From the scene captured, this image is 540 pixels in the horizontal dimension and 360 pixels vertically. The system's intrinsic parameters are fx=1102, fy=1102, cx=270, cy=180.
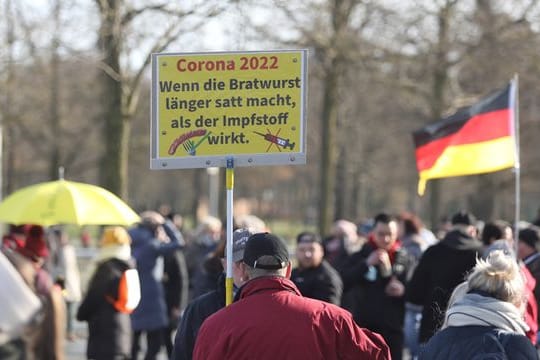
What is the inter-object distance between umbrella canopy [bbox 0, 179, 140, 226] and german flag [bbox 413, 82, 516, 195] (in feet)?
10.1

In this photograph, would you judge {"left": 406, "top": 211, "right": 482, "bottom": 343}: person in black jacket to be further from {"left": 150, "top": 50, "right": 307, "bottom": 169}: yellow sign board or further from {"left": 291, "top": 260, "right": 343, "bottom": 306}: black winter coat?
{"left": 150, "top": 50, "right": 307, "bottom": 169}: yellow sign board

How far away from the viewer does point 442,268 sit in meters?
9.07

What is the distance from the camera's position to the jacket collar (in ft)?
15.5

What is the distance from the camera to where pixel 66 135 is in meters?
35.9

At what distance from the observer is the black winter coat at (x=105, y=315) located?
9.35 meters

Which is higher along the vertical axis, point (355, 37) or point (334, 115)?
point (355, 37)

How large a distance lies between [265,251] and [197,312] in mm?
1044

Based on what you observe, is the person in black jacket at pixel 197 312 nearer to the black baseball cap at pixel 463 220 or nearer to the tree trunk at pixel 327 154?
the black baseball cap at pixel 463 220

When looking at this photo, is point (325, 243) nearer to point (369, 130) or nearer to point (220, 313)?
point (220, 313)

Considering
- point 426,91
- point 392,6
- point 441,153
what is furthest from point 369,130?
point 441,153

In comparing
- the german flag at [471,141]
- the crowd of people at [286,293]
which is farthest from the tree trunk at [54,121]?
the german flag at [471,141]

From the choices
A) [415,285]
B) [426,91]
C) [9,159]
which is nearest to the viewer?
→ [415,285]

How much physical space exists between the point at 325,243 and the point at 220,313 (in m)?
9.16

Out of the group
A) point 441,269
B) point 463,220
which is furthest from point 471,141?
point 441,269
